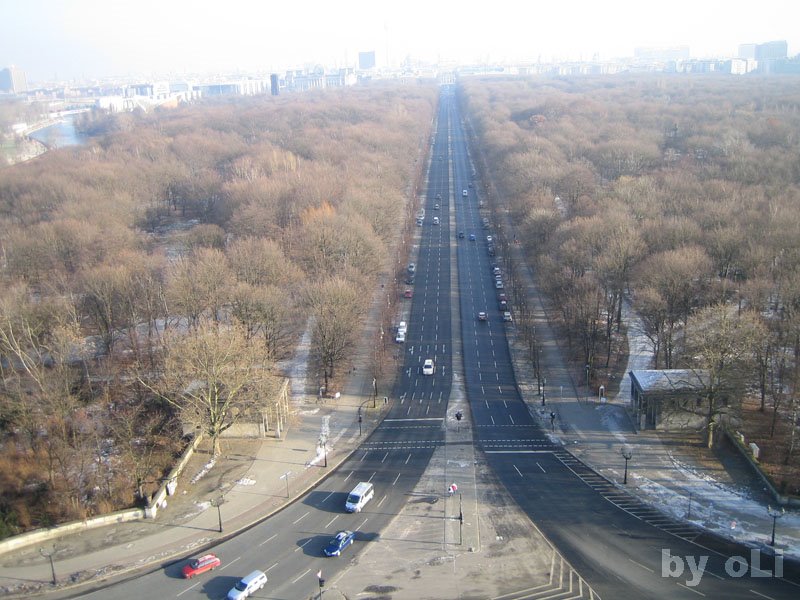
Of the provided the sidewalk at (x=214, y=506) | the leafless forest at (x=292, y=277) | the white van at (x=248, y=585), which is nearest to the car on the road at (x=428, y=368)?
the leafless forest at (x=292, y=277)

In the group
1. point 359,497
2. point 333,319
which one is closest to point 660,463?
point 359,497

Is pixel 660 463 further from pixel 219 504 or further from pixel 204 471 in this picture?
pixel 204 471

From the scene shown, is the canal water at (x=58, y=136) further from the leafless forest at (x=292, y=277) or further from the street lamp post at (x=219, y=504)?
the street lamp post at (x=219, y=504)

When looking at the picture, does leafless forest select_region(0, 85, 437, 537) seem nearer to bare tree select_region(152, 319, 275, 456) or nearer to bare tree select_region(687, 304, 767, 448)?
bare tree select_region(152, 319, 275, 456)

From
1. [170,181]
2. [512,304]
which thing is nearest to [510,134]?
[170,181]

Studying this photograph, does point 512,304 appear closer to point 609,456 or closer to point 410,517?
point 609,456

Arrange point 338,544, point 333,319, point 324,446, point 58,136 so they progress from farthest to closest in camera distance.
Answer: point 58,136 < point 333,319 < point 324,446 < point 338,544
